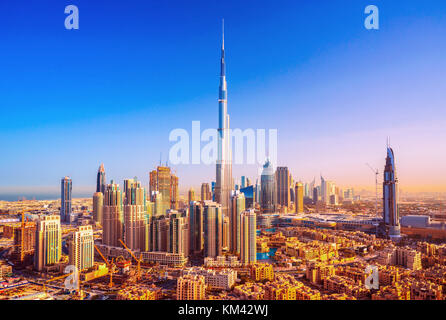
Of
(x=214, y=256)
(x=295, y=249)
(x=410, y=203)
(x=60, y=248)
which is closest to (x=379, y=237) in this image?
(x=410, y=203)

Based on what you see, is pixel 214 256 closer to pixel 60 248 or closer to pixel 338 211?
pixel 60 248

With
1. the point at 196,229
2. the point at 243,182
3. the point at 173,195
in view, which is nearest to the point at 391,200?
the point at 243,182

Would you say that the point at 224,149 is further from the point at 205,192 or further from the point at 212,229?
the point at 212,229

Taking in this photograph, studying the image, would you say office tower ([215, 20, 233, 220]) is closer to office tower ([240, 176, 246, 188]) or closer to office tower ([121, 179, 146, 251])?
office tower ([240, 176, 246, 188])

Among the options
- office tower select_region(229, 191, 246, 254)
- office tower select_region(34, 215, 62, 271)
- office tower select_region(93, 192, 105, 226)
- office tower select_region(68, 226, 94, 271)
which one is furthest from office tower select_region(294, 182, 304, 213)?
office tower select_region(34, 215, 62, 271)
